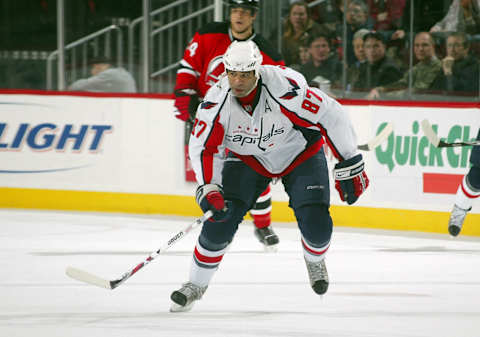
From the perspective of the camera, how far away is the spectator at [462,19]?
594 cm

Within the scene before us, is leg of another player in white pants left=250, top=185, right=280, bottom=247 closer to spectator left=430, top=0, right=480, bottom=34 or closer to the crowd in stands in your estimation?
the crowd in stands

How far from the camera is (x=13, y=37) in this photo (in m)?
8.39

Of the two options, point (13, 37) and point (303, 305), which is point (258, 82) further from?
point (13, 37)

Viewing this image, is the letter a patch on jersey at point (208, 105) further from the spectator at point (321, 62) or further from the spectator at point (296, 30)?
the spectator at point (296, 30)

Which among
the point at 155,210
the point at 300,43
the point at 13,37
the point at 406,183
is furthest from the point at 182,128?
the point at 13,37

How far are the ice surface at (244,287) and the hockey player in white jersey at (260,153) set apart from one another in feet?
0.71

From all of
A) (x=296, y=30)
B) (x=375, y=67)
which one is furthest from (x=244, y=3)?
(x=296, y=30)

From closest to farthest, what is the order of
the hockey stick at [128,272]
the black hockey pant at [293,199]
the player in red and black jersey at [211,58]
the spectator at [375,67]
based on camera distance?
the black hockey pant at [293,199], the hockey stick at [128,272], the player in red and black jersey at [211,58], the spectator at [375,67]

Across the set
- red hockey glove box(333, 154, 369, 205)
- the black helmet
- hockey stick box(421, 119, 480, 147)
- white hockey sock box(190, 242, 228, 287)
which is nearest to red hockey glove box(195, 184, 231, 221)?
white hockey sock box(190, 242, 228, 287)

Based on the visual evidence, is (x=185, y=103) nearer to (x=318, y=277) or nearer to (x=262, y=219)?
(x=262, y=219)

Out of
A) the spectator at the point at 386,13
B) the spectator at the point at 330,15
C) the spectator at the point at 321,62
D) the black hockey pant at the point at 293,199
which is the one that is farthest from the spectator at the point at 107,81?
the black hockey pant at the point at 293,199

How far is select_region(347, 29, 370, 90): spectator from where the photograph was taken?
6340 mm

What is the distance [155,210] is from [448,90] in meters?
2.13

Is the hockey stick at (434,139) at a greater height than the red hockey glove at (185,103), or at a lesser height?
lesser
